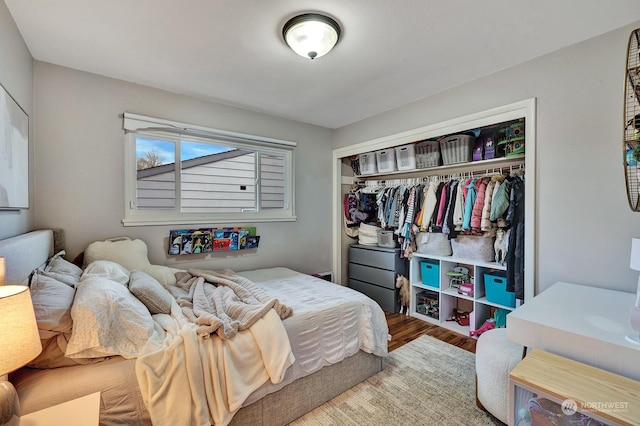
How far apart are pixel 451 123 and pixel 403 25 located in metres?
1.20

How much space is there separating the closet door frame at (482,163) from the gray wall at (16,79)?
9.69 feet

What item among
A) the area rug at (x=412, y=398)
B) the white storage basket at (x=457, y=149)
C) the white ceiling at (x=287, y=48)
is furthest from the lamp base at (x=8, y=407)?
the white storage basket at (x=457, y=149)

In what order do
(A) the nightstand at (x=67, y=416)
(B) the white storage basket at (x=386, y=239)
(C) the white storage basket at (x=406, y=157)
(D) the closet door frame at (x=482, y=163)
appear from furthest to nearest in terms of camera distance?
(B) the white storage basket at (x=386, y=239) < (C) the white storage basket at (x=406, y=157) < (D) the closet door frame at (x=482, y=163) < (A) the nightstand at (x=67, y=416)

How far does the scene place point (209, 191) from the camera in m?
2.99

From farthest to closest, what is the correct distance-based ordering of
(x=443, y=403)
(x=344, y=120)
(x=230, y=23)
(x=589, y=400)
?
(x=344, y=120) < (x=443, y=403) < (x=230, y=23) < (x=589, y=400)

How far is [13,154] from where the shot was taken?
1621mm

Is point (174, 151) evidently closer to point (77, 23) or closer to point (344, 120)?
point (77, 23)

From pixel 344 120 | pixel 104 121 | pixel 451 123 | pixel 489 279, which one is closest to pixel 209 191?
pixel 104 121

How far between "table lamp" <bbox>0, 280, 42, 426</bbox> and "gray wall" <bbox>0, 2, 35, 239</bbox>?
1025 mm

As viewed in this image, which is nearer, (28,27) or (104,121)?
(28,27)

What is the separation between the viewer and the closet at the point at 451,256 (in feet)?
7.15

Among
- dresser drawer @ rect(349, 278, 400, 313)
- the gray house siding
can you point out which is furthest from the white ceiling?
dresser drawer @ rect(349, 278, 400, 313)

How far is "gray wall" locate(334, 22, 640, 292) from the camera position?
1809 millimetres

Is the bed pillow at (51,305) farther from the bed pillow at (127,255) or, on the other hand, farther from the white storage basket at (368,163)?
the white storage basket at (368,163)
